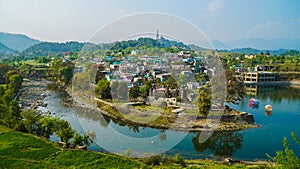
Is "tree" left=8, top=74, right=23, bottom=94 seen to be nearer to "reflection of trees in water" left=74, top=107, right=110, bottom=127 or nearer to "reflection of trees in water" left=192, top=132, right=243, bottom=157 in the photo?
"reflection of trees in water" left=74, top=107, right=110, bottom=127

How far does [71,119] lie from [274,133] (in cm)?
821

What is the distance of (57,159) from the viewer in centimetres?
636

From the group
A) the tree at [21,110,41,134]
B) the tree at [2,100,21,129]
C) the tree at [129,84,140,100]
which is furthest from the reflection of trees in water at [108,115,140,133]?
the tree at [2,100,21,129]

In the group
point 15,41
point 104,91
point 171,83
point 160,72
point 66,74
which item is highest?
point 15,41

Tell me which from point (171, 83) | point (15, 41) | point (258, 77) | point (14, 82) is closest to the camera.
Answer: point (171, 83)

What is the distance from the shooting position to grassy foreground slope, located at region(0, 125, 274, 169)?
20.1 ft

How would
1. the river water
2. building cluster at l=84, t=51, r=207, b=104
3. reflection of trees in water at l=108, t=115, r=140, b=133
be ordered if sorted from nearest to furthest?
the river water, reflection of trees in water at l=108, t=115, r=140, b=133, building cluster at l=84, t=51, r=207, b=104

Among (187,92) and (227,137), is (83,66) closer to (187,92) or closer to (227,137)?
(187,92)

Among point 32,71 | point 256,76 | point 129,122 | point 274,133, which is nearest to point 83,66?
point 129,122

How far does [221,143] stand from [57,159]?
5.14m

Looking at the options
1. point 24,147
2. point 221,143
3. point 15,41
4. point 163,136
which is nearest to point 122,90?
point 163,136

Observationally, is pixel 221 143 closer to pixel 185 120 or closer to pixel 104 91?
pixel 185 120

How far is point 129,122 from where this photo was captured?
1077 cm

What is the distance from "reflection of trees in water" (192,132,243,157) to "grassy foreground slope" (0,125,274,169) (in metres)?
1.17
